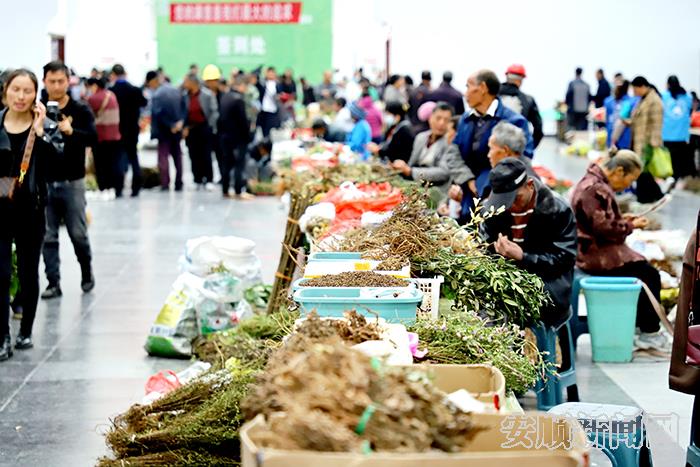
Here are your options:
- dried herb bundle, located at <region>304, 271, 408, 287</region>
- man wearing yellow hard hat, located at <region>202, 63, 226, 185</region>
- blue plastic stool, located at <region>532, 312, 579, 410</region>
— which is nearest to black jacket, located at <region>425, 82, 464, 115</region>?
man wearing yellow hard hat, located at <region>202, 63, 226, 185</region>

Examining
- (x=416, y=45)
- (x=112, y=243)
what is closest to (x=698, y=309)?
(x=112, y=243)

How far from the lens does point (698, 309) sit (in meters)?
4.16

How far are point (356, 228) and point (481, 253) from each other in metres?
0.94

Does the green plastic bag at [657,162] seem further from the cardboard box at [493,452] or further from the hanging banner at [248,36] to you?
the hanging banner at [248,36]

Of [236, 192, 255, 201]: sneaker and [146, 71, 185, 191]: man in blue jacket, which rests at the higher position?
[146, 71, 185, 191]: man in blue jacket

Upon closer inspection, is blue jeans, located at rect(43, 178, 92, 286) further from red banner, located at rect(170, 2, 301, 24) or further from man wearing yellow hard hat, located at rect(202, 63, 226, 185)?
red banner, located at rect(170, 2, 301, 24)

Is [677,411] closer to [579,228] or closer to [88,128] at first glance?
[579,228]

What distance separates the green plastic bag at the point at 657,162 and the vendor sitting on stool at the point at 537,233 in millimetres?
10587

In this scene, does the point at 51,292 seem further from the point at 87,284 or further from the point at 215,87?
the point at 215,87

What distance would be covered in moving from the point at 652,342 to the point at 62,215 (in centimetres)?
480

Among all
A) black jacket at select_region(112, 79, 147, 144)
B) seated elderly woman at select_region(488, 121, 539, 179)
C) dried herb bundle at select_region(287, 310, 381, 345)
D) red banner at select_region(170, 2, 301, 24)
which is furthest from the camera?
red banner at select_region(170, 2, 301, 24)

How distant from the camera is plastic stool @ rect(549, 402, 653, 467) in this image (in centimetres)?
437

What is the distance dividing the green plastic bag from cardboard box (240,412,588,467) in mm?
13812

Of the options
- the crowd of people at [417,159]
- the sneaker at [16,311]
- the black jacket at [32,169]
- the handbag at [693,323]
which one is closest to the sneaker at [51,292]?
the crowd of people at [417,159]
